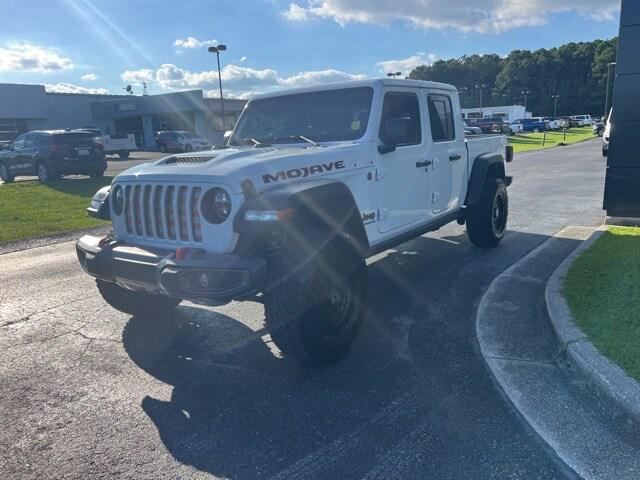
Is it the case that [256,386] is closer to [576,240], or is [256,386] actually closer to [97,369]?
[97,369]

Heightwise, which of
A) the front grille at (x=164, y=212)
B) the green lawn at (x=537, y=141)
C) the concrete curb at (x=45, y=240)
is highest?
the front grille at (x=164, y=212)

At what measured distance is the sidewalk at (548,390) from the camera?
2.64 metres


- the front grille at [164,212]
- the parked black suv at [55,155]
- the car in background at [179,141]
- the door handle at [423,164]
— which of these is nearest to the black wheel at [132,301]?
the front grille at [164,212]

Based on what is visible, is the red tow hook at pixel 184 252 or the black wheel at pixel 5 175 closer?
the red tow hook at pixel 184 252

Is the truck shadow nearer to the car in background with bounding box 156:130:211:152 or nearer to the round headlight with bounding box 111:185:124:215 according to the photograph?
the round headlight with bounding box 111:185:124:215

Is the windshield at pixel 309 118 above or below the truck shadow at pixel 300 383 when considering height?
above

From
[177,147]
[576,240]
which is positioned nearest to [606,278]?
[576,240]

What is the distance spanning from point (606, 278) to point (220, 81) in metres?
34.6

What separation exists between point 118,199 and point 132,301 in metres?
1.00

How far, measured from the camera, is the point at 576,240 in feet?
23.1

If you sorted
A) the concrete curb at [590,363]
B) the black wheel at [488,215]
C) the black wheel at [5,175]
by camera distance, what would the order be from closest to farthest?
the concrete curb at [590,363] < the black wheel at [488,215] < the black wheel at [5,175]

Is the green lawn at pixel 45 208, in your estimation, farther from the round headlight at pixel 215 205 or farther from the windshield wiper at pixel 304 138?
the round headlight at pixel 215 205

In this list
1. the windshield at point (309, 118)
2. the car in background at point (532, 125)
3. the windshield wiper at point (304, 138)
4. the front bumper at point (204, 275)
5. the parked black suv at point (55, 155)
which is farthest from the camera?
the car in background at point (532, 125)

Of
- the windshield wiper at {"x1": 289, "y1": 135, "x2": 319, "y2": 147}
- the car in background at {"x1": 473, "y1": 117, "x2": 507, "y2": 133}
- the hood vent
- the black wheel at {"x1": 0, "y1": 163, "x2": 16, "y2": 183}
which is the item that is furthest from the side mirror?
the car in background at {"x1": 473, "y1": 117, "x2": 507, "y2": 133}
